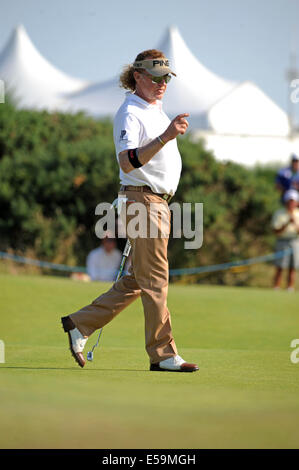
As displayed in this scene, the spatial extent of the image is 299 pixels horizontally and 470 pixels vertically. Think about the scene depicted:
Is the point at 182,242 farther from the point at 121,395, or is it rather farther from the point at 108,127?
the point at 121,395

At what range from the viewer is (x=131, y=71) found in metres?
5.92

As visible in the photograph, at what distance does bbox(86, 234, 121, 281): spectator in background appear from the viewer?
12.6 m

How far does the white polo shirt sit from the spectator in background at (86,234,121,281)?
22.5 ft

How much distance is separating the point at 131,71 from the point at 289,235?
853cm

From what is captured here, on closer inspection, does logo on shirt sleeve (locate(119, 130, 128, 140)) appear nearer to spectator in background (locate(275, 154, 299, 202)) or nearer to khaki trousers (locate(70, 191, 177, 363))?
khaki trousers (locate(70, 191, 177, 363))

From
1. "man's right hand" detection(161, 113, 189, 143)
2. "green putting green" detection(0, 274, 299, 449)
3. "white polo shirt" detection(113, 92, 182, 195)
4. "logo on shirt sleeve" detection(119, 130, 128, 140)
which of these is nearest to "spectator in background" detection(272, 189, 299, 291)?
"green putting green" detection(0, 274, 299, 449)

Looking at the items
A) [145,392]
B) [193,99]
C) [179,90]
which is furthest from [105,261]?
[179,90]

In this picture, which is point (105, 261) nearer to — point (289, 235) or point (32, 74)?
point (289, 235)

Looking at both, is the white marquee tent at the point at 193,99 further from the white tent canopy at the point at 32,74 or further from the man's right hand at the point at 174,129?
the man's right hand at the point at 174,129

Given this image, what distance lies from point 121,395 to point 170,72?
2.52 metres

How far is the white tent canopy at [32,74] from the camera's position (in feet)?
137

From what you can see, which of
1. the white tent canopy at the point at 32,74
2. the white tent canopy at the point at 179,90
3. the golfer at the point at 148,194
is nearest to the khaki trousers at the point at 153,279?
the golfer at the point at 148,194

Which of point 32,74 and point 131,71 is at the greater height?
point 32,74
